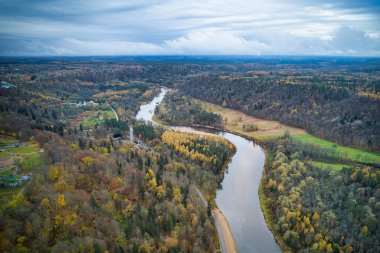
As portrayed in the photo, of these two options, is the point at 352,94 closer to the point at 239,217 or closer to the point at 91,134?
the point at 239,217

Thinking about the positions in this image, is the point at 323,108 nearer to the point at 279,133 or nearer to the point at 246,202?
the point at 279,133

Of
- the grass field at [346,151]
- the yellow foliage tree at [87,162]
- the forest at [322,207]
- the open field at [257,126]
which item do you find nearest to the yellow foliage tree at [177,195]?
the yellow foliage tree at [87,162]

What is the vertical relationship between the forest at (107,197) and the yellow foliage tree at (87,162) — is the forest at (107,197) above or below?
below

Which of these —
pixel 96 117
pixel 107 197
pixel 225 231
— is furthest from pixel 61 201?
pixel 96 117

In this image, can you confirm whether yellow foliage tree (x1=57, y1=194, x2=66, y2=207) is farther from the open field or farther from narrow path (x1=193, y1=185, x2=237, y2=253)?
the open field

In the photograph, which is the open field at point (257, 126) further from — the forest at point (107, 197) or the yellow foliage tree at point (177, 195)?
the yellow foliage tree at point (177, 195)
